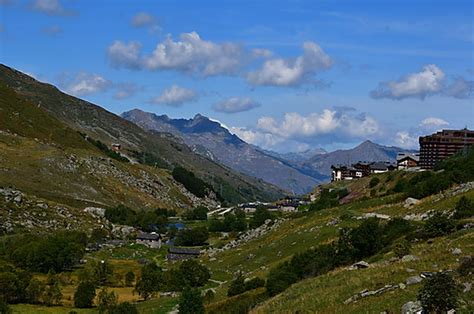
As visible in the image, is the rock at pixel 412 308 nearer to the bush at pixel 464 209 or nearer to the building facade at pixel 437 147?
the bush at pixel 464 209

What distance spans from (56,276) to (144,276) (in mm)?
20896

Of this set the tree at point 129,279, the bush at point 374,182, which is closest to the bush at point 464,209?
the tree at point 129,279

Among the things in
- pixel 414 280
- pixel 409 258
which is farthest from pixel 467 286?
pixel 409 258

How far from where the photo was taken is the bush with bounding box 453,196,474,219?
58.0 meters

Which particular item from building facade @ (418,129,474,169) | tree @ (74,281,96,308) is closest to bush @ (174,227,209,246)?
tree @ (74,281,96,308)

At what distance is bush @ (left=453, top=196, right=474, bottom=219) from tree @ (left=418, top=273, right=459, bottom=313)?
35166mm

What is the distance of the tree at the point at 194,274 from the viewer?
300 ft

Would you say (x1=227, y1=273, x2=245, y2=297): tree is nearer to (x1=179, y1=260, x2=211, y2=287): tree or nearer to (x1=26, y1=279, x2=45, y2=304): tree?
(x1=179, y1=260, x2=211, y2=287): tree

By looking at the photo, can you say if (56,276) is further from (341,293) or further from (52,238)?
(341,293)

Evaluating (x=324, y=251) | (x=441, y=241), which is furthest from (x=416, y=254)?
(x=324, y=251)

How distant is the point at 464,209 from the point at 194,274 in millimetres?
47469

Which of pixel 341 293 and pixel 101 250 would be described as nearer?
pixel 341 293

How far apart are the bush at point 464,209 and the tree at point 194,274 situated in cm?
4477

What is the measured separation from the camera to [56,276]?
351 feet
